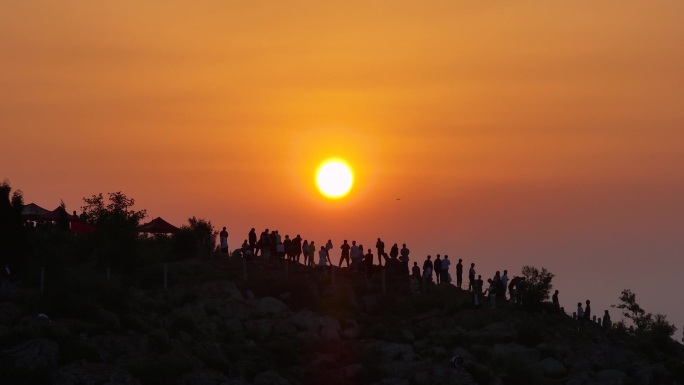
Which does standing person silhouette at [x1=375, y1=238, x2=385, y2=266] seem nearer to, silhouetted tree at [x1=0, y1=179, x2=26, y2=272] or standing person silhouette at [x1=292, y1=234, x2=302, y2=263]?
standing person silhouette at [x1=292, y1=234, x2=302, y2=263]

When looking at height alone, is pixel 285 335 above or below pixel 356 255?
below

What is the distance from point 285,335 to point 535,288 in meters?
17.7

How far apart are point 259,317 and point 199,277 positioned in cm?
568

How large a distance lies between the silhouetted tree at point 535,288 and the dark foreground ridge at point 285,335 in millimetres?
1106

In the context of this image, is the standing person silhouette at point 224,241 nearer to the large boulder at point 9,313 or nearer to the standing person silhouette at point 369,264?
the standing person silhouette at point 369,264

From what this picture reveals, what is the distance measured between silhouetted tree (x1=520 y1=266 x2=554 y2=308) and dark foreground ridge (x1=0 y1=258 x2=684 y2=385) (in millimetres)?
1106

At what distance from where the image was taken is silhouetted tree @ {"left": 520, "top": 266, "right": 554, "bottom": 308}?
328ft

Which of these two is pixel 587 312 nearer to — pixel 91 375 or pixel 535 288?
pixel 535 288

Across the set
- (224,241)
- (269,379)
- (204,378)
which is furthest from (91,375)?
(224,241)

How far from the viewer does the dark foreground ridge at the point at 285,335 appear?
278 ft

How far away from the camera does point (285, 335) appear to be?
9281 centimetres

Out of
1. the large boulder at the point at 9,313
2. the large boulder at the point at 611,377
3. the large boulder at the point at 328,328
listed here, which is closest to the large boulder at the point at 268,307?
the large boulder at the point at 328,328

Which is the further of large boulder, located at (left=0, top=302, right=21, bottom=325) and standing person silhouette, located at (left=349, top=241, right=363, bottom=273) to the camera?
standing person silhouette, located at (left=349, top=241, right=363, bottom=273)

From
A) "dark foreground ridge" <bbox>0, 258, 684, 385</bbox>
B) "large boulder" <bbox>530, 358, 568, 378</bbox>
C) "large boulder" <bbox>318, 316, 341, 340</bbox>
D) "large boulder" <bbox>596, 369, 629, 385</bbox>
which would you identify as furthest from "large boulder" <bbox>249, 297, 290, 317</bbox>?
"large boulder" <bbox>596, 369, 629, 385</bbox>
